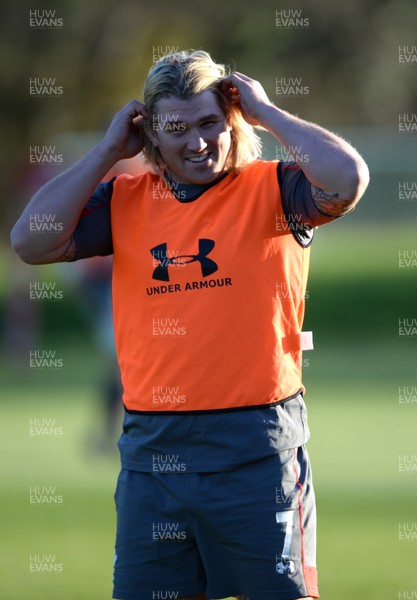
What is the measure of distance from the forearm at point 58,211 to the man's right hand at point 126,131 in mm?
23

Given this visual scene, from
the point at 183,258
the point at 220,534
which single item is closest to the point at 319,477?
the point at 220,534

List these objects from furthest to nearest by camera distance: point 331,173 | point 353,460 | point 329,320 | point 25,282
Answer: point 329,320, point 25,282, point 353,460, point 331,173

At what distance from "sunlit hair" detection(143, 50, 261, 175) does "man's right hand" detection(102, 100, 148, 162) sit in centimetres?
4

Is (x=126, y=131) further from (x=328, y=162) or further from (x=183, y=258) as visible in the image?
(x=328, y=162)

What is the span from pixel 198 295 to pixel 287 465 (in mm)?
587

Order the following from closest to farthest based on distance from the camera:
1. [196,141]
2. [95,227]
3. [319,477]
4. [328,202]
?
[328,202] → [196,141] → [95,227] → [319,477]

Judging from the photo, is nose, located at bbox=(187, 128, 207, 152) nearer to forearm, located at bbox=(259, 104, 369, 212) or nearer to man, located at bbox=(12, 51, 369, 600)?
man, located at bbox=(12, 51, 369, 600)

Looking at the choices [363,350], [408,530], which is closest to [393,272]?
[363,350]

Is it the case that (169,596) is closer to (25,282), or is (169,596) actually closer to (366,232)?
(25,282)

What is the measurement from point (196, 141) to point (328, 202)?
459mm

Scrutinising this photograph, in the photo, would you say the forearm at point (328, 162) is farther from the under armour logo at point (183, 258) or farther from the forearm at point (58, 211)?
the forearm at point (58, 211)

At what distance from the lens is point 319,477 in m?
8.92

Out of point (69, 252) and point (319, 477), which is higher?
point (69, 252)

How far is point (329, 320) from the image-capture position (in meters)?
20.9
